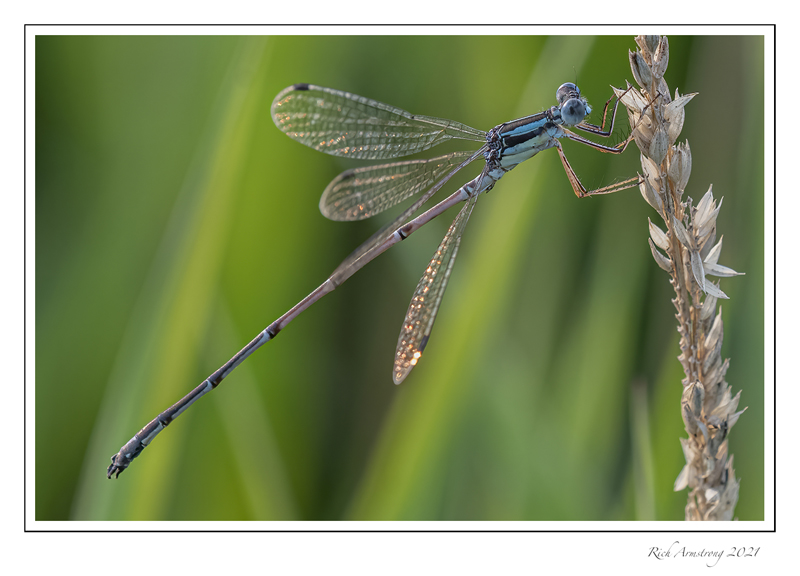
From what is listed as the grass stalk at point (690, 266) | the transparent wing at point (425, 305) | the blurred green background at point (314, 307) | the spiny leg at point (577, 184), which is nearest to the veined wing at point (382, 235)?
the blurred green background at point (314, 307)

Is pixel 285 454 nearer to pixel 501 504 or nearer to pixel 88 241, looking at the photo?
pixel 501 504

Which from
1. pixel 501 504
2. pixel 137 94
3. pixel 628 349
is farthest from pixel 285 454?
pixel 137 94

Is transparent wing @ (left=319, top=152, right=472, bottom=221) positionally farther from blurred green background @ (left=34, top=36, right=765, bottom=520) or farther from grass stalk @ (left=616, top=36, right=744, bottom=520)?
grass stalk @ (left=616, top=36, right=744, bottom=520)

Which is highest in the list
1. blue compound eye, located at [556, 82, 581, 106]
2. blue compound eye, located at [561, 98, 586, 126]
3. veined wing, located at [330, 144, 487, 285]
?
blue compound eye, located at [556, 82, 581, 106]

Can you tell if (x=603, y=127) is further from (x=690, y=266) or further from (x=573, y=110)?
(x=690, y=266)

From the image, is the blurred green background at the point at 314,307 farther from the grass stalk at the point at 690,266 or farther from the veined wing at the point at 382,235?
the grass stalk at the point at 690,266

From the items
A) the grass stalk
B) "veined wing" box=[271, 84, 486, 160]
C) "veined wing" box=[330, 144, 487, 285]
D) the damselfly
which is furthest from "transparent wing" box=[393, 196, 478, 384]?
the grass stalk
